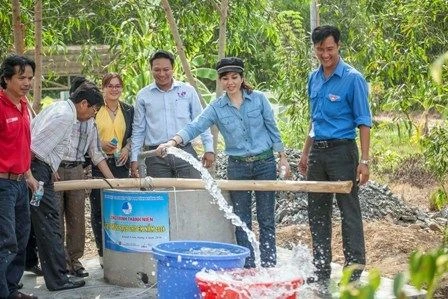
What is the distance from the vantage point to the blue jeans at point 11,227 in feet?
16.6

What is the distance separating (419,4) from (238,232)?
127 inches

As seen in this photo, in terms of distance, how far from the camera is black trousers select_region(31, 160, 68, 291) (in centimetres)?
570

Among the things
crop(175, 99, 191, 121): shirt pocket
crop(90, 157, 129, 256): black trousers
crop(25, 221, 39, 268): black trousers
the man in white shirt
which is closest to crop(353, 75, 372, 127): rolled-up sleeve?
crop(175, 99, 191, 121): shirt pocket

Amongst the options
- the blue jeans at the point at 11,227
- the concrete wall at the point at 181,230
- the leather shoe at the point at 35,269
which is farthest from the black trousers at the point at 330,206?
the leather shoe at the point at 35,269

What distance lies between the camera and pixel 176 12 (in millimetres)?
8766

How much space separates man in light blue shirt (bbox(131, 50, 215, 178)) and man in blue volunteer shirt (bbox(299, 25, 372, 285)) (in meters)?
1.02

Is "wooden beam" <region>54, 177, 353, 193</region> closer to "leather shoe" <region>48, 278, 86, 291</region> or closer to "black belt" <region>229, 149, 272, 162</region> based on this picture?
"black belt" <region>229, 149, 272, 162</region>

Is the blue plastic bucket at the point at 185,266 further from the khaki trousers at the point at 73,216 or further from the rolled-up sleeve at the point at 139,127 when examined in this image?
the rolled-up sleeve at the point at 139,127

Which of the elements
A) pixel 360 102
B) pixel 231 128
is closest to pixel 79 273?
pixel 231 128

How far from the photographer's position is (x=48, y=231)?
5750mm

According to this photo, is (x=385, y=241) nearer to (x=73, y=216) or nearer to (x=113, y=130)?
(x=113, y=130)

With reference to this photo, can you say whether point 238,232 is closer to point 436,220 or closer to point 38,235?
point 38,235

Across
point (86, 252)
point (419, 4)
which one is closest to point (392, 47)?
point (419, 4)

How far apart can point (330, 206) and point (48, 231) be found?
76.4 inches
